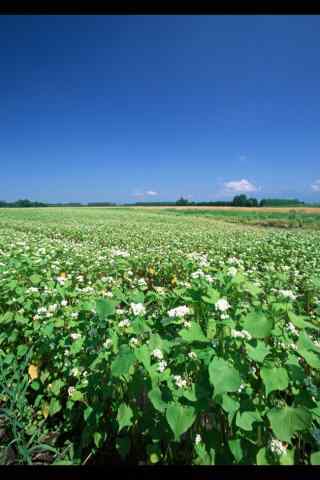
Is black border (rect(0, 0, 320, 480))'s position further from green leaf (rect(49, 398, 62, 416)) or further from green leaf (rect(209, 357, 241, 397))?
green leaf (rect(49, 398, 62, 416))

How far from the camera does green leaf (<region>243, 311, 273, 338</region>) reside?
1.30m

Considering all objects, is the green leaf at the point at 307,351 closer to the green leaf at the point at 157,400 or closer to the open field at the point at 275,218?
the green leaf at the point at 157,400

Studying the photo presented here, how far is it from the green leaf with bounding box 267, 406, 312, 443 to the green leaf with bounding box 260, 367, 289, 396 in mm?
106

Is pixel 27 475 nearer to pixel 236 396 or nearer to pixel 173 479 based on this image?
pixel 173 479

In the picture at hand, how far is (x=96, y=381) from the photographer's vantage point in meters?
1.60

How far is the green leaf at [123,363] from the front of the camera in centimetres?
124

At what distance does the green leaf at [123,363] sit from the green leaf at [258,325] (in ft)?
2.26

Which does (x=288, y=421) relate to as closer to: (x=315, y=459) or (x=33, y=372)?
(x=315, y=459)

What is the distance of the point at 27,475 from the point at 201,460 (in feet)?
3.08

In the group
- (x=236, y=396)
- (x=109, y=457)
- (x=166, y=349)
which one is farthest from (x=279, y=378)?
(x=109, y=457)

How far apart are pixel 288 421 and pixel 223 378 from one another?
0.37 m

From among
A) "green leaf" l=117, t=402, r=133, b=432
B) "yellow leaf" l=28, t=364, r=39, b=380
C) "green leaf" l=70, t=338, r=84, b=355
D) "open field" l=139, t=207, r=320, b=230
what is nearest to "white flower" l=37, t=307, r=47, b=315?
"yellow leaf" l=28, t=364, r=39, b=380

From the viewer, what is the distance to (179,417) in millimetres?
1193

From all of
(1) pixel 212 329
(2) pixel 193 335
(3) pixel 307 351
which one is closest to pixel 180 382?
(2) pixel 193 335
